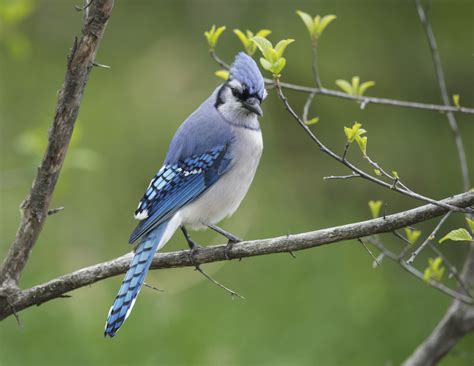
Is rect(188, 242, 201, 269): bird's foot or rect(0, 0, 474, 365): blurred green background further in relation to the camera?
rect(0, 0, 474, 365): blurred green background

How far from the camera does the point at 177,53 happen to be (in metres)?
5.77

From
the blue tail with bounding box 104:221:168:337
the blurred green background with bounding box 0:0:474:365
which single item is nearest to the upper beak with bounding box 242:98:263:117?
the blue tail with bounding box 104:221:168:337

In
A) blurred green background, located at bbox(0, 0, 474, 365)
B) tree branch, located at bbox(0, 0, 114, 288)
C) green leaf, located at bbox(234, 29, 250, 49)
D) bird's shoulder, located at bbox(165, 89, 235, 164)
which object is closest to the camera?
tree branch, located at bbox(0, 0, 114, 288)

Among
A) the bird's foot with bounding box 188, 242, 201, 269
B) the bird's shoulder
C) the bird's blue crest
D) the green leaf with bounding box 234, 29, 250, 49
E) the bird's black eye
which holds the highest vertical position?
the green leaf with bounding box 234, 29, 250, 49

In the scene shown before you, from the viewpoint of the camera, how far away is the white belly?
310cm

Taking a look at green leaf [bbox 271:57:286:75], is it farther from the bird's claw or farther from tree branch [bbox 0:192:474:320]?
the bird's claw

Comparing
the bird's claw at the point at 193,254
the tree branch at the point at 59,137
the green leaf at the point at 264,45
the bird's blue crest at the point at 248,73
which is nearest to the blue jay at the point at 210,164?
the bird's blue crest at the point at 248,73

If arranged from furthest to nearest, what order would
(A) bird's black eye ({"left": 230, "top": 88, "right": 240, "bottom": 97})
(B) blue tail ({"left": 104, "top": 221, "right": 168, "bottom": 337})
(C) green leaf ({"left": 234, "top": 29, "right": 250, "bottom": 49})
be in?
(A) bird's black eye ({"left": 230, "top": 88, "right": 240, "bottom": 97}), (C) green leaf ({"left": 234, "top": 29, "right": 250, "bottom": 49}), (B) blue tail ({"left": 104, "top": 221, "right": 168, "bottom": 337})

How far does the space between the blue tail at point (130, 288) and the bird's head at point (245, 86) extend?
27.7 inches

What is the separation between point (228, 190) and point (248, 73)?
1.69ft

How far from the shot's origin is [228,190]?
313 cm

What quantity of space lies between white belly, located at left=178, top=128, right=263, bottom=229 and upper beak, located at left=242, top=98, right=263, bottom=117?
0.25m

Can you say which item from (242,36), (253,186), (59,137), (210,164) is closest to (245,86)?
(242,36)

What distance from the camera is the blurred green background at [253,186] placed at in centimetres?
427
